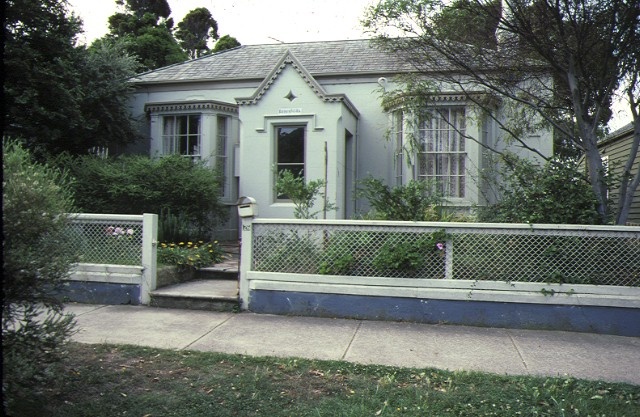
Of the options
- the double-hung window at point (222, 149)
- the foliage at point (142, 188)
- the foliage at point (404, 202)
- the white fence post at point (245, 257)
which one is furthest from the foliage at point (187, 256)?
the double-hung window at point (222, 149)

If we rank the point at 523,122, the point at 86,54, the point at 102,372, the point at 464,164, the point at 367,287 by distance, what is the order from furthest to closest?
the point at 86,54 → the point at 464,164 → the point at 523,122 → the point at 367,287 → the point at 102,372

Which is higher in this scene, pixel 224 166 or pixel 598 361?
pixel 224 166

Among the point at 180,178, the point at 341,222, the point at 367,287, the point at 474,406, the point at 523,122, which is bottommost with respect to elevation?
the point at 474,406

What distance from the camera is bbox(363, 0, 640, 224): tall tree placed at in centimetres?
719

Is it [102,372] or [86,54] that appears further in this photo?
[86,54]

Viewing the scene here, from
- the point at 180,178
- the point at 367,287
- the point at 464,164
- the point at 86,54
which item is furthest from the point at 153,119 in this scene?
the point at 367,287

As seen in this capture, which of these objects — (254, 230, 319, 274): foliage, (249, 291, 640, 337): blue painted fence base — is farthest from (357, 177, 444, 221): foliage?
(249, 291, 640, 337): blue painted fence base

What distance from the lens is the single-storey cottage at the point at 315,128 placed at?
11016 mm

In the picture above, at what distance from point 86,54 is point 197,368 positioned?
11.2 meters

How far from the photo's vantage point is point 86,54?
42.3 ft

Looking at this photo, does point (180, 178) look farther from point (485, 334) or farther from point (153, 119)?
point (485, 334)

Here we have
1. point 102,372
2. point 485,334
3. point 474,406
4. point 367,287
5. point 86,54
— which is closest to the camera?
point 474,406

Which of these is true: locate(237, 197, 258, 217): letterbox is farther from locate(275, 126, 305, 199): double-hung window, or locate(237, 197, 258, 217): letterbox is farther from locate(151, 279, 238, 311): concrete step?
locate(275, 126, 305, 199): double-hung window

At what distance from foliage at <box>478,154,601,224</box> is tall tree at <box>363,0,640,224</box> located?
282mm
